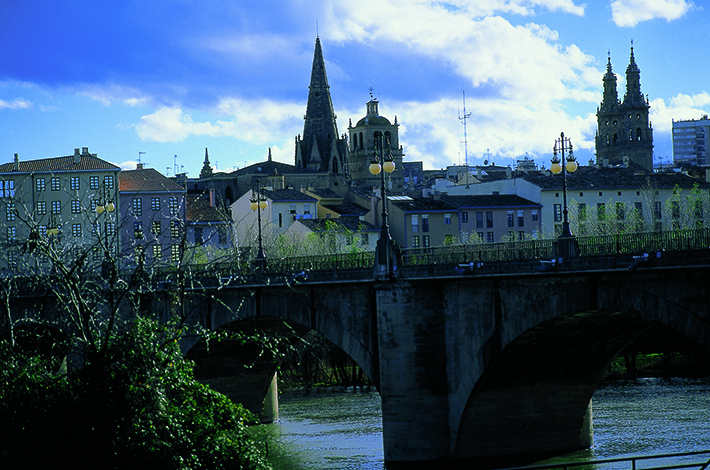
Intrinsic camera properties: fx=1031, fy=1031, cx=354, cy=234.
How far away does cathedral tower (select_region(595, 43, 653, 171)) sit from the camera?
15875 centimetres

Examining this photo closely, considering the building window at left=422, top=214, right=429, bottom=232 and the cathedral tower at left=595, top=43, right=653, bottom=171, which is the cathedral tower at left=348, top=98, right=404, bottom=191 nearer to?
the cathedral tower at left=595, top=43, right=653, bottom=171

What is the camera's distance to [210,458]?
2191cm

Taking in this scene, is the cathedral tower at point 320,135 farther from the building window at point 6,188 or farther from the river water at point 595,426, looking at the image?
the river water at point 595,426

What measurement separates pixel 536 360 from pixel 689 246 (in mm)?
10495

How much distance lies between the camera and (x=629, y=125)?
15938cm

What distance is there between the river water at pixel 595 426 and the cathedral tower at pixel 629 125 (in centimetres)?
10088

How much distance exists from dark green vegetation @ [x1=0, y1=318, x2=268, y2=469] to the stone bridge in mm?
8470

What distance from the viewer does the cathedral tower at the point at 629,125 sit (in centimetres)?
15875

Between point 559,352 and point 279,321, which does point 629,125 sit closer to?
point 279,321

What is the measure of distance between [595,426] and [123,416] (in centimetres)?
2834

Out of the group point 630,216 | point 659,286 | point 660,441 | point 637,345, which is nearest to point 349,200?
point 630,216

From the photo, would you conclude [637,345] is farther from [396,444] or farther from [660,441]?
[396,444]

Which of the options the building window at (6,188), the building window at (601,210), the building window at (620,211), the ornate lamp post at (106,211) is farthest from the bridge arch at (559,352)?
the building window at (6,188)

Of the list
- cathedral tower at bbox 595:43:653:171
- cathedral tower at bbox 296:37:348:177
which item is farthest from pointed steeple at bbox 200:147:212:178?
cathedral tower at bbox 595:43:653:171
